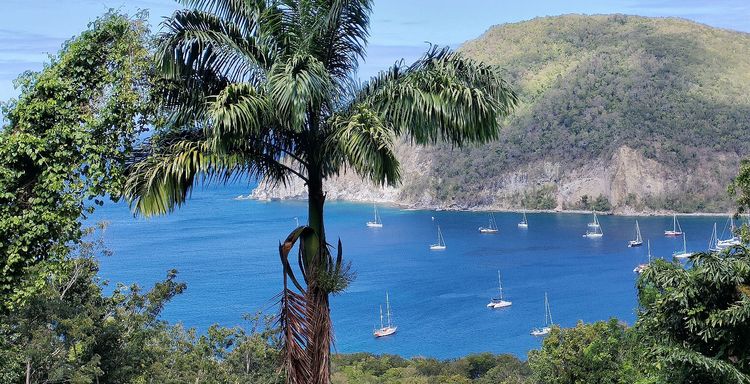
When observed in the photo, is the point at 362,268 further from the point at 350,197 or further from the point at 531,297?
the point at 350,197

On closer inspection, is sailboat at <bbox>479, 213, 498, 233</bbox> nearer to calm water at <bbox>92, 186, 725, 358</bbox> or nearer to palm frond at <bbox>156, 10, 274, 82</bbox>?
calm water at <bbox>92, 186, 725, 358</bbox>

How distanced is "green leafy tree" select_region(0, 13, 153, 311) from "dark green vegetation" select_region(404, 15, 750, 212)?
85009 mm

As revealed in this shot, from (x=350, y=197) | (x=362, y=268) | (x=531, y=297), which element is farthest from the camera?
(x=350, y=197)

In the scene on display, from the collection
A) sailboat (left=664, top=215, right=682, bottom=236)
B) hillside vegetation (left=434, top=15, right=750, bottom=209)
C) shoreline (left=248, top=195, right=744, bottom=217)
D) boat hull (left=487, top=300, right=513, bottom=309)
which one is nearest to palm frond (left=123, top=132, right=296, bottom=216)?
boat hull (left=487, top=300, right=513, bottom=309)

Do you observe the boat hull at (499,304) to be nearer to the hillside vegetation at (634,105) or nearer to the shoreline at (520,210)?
the shoreline at (520,210)

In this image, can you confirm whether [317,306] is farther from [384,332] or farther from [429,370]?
[384,332]

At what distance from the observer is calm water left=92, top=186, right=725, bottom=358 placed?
154 ft

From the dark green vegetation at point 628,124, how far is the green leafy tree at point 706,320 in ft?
275

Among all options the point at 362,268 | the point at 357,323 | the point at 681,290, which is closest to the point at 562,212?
the point at 362,268

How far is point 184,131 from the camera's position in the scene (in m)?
3.70

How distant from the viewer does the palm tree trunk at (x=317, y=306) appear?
3553 mm

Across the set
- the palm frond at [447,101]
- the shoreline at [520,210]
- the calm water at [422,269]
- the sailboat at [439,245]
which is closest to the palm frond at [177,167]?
the palm frond at [447,101]

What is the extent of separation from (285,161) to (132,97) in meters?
0.78

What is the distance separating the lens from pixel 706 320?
4578 mm
